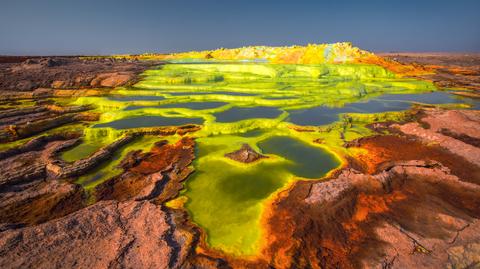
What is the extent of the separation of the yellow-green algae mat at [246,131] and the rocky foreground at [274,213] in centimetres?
56

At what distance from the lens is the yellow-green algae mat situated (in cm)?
858

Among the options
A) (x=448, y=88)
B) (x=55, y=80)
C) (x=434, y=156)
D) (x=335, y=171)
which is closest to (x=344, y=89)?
(x=448, y=88)

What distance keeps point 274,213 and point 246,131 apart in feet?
26.6

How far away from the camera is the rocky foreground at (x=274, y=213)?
20.6 ft

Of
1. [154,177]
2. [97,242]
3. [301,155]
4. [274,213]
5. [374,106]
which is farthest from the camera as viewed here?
[374,106]

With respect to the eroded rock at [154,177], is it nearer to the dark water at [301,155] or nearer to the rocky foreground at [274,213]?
the rocky foreground at [274,213]

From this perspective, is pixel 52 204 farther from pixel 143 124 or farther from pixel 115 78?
pixel 115 78

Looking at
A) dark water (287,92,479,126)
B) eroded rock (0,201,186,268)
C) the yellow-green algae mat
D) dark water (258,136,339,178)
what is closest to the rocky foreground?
eroded rock (0,201,186,268)

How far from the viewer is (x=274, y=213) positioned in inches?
321

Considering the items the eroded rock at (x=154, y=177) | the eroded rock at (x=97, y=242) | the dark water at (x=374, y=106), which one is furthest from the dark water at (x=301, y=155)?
the eroded rock at (x=97, y=242)

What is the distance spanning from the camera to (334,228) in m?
7.41

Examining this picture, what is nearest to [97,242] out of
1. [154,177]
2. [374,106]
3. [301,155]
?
[154,177]

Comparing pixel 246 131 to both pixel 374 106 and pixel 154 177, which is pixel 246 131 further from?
pixel 374 106

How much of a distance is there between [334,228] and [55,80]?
3755 cm
